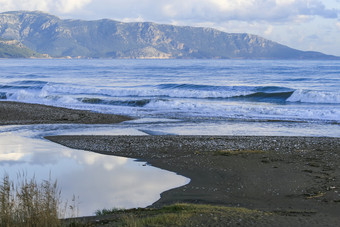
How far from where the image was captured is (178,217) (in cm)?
672

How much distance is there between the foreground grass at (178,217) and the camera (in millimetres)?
6504

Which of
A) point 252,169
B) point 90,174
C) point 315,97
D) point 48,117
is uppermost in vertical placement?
point 252,169

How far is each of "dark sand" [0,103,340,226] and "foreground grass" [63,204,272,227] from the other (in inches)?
12.4

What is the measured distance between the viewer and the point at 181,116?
2523cm

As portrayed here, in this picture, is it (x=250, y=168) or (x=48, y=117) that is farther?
(x=48, y=117)

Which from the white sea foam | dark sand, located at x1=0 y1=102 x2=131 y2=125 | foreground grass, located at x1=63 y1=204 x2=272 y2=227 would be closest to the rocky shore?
Result: foreground grass, located at x1=63 y1=204 x2=272 y2=227

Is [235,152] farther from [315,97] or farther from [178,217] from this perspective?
[315,97]

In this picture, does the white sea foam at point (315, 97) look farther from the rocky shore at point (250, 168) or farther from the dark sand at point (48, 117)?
the rocky shore at point (250, 168)

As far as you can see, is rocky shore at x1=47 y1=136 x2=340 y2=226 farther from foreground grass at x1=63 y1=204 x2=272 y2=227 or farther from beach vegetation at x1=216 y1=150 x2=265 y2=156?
foreground grass at x1=63 y1=204 x2=272 y2=227

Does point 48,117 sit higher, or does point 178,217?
point 178,217

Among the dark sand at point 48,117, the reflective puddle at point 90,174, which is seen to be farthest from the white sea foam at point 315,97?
the reflective puddle at point 90,174

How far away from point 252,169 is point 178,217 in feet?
16.3

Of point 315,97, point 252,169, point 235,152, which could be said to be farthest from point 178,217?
point 315,97

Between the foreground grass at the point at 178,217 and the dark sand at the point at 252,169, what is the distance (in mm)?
314
